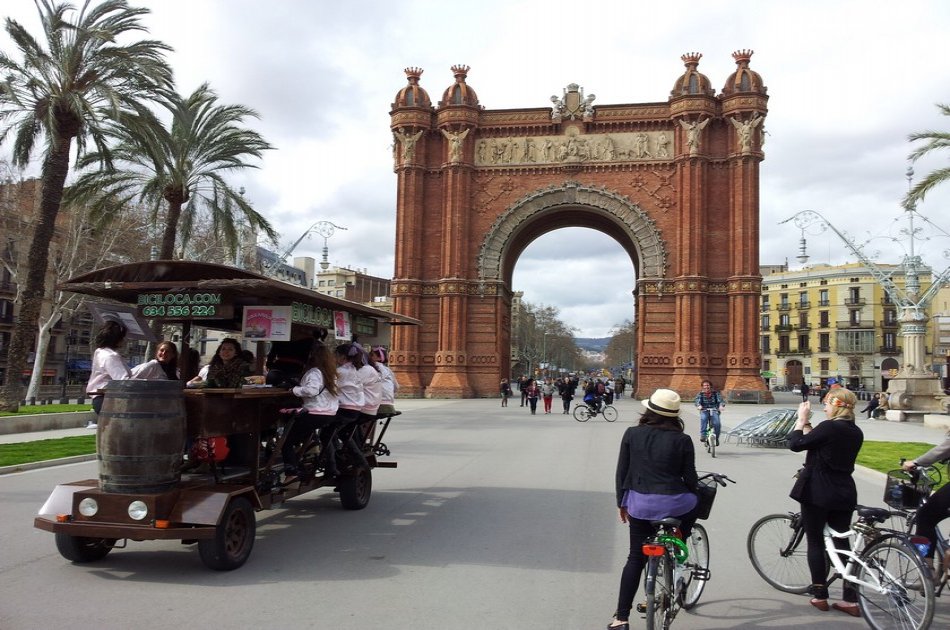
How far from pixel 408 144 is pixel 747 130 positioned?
18.6 metres

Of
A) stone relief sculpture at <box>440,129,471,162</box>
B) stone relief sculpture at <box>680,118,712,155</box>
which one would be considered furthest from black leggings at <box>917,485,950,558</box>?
stone relief sculpture at <box>440,129,471,162</box>

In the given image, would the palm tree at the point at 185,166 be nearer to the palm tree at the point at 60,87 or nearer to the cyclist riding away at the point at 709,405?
the palm tree at the point at 60,87

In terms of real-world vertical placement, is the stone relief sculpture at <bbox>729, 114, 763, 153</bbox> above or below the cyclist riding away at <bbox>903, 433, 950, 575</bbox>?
above

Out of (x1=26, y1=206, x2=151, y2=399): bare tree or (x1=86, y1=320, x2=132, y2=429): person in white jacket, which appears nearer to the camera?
(x1=86, y1=320, x2=132, y2=429): person in white jacket

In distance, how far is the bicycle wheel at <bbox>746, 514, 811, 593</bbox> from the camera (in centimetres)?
584

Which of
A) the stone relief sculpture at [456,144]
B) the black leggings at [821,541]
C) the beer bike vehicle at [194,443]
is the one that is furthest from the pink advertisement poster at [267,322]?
the stone relief sculpture at [456,144]

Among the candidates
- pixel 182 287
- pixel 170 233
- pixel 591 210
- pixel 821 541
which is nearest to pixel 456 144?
pixel 591 210

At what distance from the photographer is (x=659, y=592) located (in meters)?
4.65

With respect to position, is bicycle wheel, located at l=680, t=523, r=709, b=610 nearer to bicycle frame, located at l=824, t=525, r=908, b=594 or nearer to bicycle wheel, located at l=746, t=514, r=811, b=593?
bicycle wheel, located at l=746, t=514, r=811, b=593

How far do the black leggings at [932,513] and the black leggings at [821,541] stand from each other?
593 mm

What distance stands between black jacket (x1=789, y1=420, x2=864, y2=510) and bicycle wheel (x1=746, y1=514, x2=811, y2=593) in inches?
22.2

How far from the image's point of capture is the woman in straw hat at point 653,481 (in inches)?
181

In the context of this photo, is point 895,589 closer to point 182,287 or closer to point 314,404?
point 314,404

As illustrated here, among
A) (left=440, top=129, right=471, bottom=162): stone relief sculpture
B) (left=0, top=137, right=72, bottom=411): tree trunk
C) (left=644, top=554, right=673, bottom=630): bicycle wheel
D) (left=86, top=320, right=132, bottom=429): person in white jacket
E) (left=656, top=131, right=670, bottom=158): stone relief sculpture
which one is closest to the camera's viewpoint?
(left=644, top=554, right=673, bottom=630): bicycle wheel
